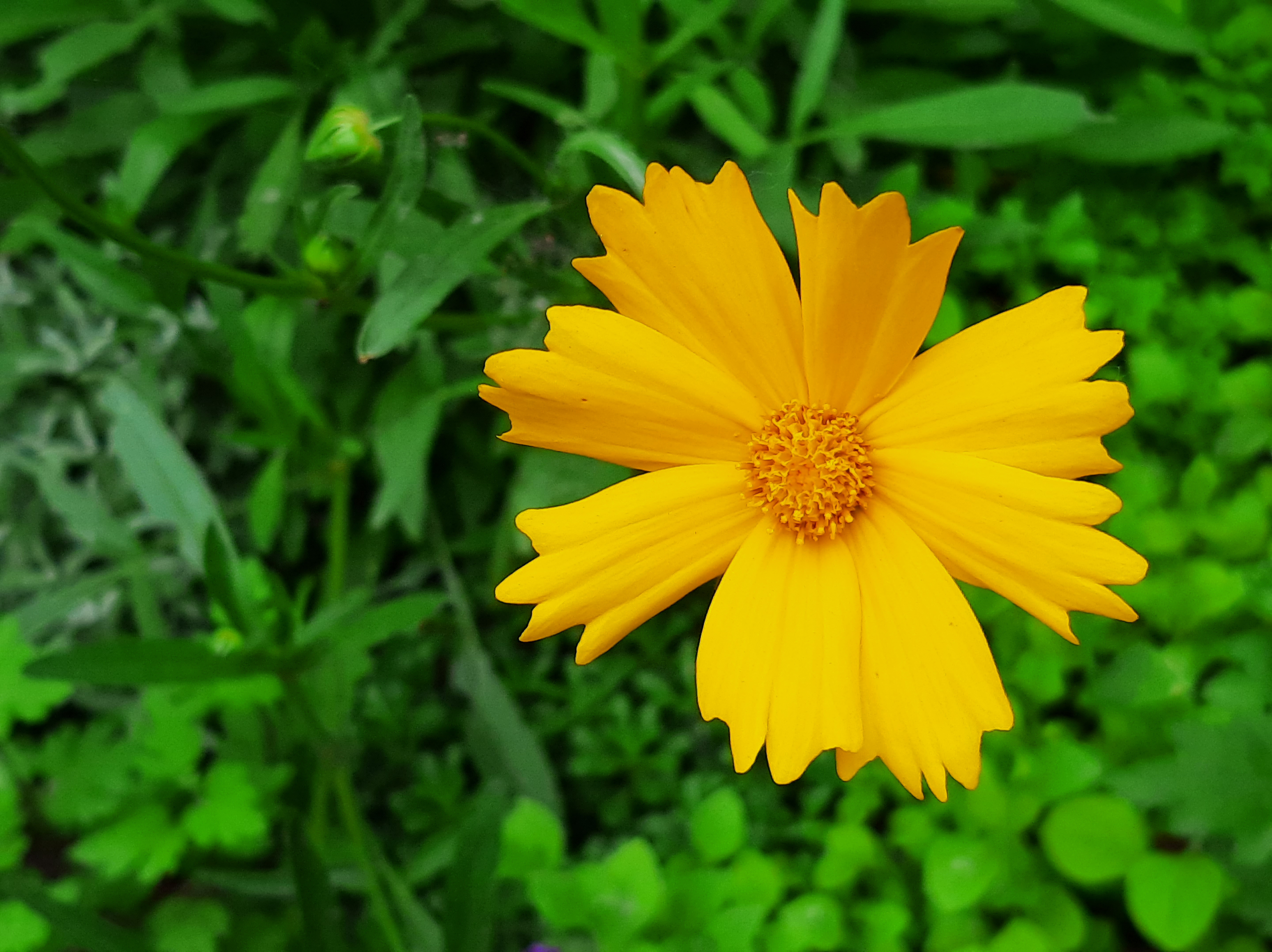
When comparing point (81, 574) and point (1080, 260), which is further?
point (81, 574)

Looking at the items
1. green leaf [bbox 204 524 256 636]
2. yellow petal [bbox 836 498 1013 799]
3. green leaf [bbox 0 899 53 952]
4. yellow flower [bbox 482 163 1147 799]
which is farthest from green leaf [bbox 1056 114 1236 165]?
green leaf [bbox 0 899 53 952]

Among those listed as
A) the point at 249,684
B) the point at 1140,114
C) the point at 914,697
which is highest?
the point at 1140,114

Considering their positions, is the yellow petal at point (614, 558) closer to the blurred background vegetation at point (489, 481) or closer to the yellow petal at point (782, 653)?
the yellow petal at point (782, 653)

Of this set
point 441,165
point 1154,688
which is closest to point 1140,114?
point 1154,688

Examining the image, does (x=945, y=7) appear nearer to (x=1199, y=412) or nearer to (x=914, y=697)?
(x=1199, y=412)

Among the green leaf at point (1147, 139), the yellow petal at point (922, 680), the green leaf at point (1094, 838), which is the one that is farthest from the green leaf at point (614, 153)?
the green leaf at point (1094, 838)

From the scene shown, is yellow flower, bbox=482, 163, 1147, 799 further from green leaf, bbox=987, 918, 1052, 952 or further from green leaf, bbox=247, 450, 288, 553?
green leaf, bbox=247, 450, 288, 553
